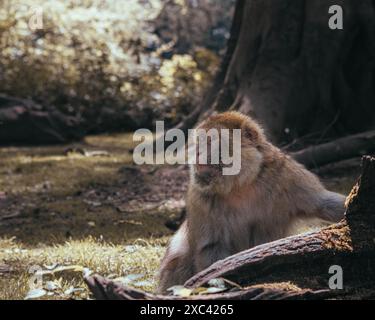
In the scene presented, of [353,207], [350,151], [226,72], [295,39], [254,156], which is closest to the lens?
[353,207]

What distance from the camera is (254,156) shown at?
3961 mm

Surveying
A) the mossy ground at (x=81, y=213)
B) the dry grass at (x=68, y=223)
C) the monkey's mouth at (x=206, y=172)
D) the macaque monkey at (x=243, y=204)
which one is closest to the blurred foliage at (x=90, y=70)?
the dry grass at (x=68, y=223)

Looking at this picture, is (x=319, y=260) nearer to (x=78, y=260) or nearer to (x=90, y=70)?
(x=78, y=260)

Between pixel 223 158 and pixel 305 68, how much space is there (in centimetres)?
467

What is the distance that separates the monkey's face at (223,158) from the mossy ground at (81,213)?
0.67 m

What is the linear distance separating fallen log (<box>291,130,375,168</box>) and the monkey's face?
3544 millimetres

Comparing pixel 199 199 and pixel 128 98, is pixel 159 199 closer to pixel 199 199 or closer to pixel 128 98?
pixel 199 199

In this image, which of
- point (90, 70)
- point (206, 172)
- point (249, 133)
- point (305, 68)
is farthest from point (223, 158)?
point (90, 70)

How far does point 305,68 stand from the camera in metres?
8.28

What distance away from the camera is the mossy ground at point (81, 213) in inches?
196

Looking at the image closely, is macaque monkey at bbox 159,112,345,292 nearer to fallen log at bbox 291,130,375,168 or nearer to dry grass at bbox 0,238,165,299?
dry grass at bbox 0,238,165,299

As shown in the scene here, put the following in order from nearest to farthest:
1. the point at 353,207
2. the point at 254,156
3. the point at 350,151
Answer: the point at 353,207 < the point at 254,156 < the point at 350,151

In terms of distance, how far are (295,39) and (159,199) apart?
7.76 feet

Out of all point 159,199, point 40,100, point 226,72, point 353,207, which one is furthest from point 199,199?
point 40,100
